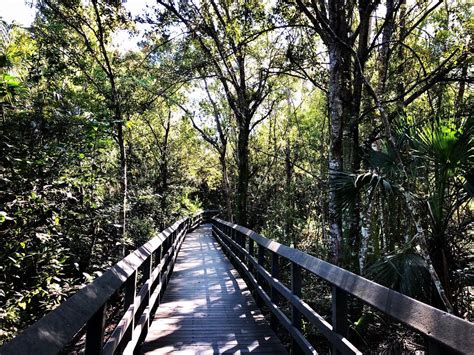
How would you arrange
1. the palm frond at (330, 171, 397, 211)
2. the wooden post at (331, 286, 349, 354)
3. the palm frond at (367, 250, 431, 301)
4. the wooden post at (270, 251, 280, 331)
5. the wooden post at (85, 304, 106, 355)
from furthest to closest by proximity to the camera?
the palm frond at (330, 171, 397, 211), the wooden post at (270, 251, 280, 331), the palm frond at (367, 250, 431, 301), the wooden post at (331, 286, 349, 354), the wooden post at (85, 304, 106, 355)

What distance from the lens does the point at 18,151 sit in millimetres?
4223

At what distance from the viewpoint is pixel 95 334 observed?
7.52 feet

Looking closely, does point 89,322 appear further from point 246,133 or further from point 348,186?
point 246,133

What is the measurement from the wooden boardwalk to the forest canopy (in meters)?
1.39

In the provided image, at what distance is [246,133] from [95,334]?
37.9 feet

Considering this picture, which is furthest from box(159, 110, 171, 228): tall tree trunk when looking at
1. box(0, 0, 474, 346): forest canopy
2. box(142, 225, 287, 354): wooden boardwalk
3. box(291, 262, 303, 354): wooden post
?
box(291, 262, 303, 354): wooden post

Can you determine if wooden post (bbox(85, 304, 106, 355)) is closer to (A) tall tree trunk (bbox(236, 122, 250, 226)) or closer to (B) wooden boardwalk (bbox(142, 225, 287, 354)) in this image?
(B) wooden boardwalk (bbox(142, 225, 287, 354))

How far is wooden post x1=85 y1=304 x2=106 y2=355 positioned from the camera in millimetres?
2264

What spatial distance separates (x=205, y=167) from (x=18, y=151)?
2932 centimetres

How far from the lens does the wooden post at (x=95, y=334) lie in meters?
2.26

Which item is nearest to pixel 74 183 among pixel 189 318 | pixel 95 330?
pixel 189 318

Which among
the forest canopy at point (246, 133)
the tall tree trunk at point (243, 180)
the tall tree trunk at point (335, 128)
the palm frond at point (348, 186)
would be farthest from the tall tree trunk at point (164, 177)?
the palm frond at point (348, 186)

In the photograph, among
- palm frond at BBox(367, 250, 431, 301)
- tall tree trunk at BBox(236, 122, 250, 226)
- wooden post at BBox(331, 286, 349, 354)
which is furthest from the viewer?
tall tree trunk at BBox(236, 122, 250, 226)

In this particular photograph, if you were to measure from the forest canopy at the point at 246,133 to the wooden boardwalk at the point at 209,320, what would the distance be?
1.39 m
